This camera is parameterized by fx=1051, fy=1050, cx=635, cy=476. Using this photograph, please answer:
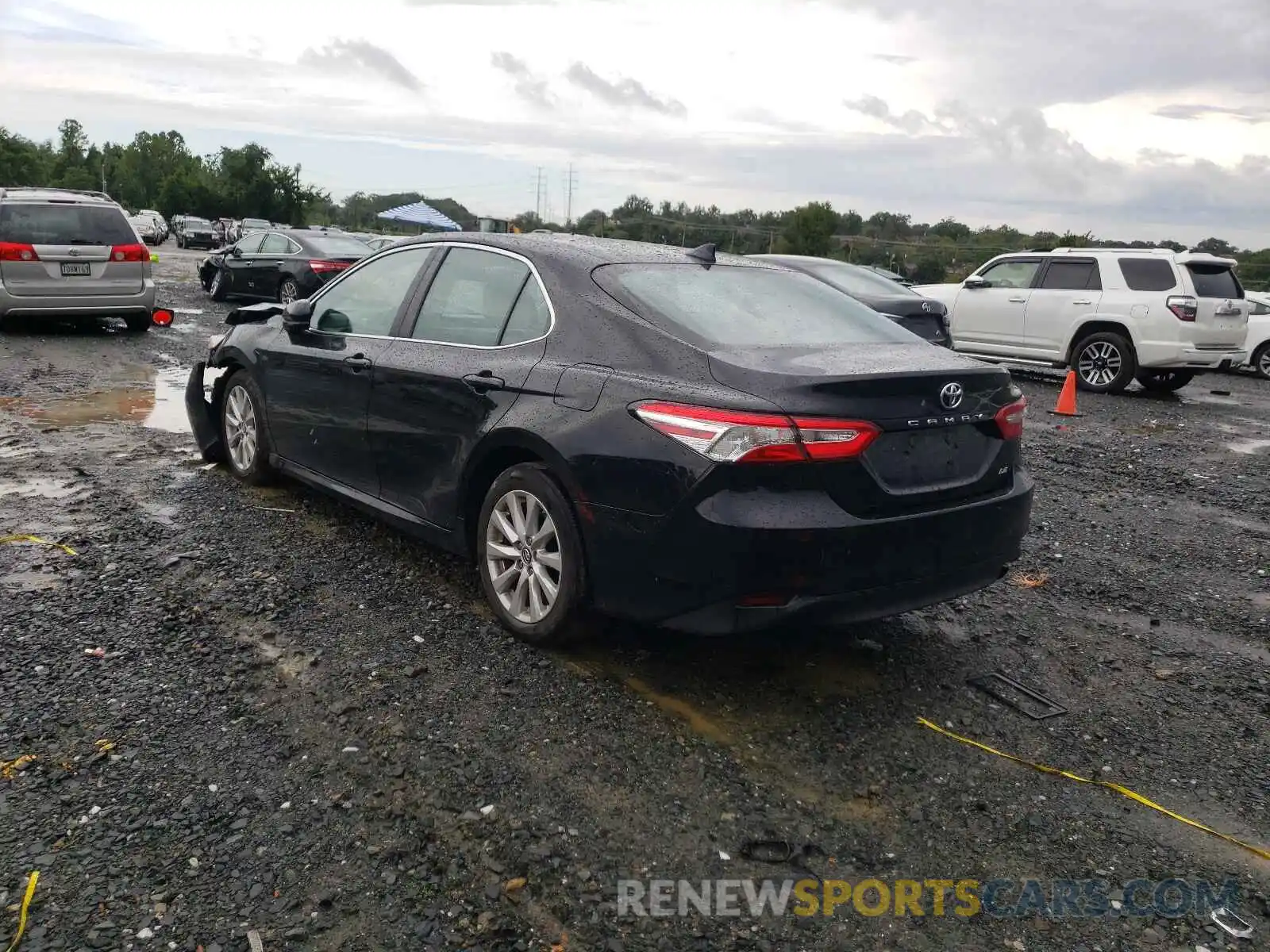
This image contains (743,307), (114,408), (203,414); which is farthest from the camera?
(114,408)

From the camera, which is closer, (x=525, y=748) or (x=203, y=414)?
(x=525, y=748)

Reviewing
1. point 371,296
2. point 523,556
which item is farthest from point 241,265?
point 523,556

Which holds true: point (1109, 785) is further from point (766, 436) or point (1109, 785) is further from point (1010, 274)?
point (1010, 274)

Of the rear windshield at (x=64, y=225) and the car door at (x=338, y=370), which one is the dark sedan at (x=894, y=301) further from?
the rear windshield at (x=64, y=225)

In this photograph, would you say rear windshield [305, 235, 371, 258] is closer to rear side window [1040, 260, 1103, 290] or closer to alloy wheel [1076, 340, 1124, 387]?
rear side window [1040, 260, 1103, 290]

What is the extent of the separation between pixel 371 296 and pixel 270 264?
553 inches

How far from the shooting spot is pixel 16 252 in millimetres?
12539

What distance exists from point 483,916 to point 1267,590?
184 inches

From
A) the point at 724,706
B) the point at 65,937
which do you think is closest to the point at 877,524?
the point at 724,706

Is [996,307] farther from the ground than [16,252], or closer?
farther from the ground

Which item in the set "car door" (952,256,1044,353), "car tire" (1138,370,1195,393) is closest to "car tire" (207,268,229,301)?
→ "car door" (952,256,1044,353)

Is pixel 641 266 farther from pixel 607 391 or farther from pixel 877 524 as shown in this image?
pixel 877 524

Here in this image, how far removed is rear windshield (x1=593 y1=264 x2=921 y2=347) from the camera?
156 inches

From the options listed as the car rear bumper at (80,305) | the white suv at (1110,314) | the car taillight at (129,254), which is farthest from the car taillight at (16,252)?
the white suv at (1110,314)
